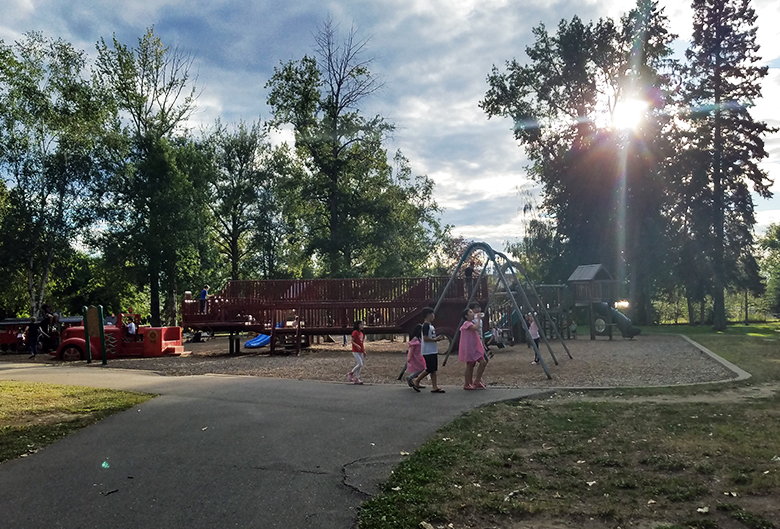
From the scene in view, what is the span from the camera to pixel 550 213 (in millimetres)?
45250

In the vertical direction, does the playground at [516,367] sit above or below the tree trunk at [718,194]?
below

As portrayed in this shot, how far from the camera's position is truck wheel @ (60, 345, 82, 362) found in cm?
2161

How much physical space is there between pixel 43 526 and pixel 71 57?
93.7ft

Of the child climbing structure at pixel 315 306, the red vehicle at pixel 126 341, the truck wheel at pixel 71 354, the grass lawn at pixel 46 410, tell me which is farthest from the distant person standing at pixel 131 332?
the grass lawn at pixel 46 410

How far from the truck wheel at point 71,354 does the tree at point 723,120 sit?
117 ft

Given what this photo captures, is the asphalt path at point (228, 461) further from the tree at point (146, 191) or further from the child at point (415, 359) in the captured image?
the tree at point (146, 191)

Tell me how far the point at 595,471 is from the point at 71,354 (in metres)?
21.0

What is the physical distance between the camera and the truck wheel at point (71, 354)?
2161 centimetres

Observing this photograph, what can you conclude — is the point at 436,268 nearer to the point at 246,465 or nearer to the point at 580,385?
the point at 580,385

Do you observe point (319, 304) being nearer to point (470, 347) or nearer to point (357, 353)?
point (357, 353)

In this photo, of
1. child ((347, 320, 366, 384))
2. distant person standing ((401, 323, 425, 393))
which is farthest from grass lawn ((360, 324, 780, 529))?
child ((347, 320, 366, 384))

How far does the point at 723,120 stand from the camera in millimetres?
37875

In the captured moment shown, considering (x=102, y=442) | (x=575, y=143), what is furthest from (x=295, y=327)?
(x=575, y=143)

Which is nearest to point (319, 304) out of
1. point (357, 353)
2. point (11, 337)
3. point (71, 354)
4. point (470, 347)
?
point (71, 354)
